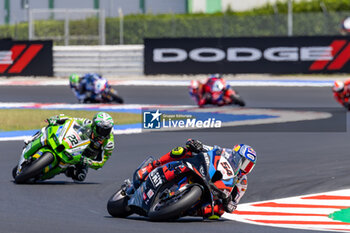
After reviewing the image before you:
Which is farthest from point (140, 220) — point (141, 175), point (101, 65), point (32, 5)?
point (32, 5)

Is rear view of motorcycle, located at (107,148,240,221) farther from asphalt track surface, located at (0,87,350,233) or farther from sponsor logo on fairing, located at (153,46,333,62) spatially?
sponsor logo on fairing, located at (153,46,333,62)

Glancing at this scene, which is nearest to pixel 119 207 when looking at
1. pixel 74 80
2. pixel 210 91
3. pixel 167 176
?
pixel 167 176

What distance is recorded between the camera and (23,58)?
3794 cm

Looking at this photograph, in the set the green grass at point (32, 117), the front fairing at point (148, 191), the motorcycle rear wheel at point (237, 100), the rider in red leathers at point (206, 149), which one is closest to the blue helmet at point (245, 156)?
the rider in red leathers at point (206, 149)

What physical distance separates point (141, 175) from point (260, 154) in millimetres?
7201

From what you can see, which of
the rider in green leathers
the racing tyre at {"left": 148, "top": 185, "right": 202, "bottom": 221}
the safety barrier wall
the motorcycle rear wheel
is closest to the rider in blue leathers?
the motorcycle rear wheel

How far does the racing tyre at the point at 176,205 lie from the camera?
9273mm

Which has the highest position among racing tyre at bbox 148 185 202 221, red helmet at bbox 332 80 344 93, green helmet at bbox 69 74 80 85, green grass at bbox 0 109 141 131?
racing tyre at bbox 148 185 202 221

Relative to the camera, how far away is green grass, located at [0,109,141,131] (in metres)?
22.2

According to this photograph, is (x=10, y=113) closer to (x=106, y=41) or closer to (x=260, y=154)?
(x=260, y=154)

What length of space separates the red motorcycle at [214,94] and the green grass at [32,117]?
270 cm

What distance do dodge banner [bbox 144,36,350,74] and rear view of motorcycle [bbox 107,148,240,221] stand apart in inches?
1069

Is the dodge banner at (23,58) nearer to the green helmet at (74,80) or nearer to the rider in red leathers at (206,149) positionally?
the green helmet at (74,80)

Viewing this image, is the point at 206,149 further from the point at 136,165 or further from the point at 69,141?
the point at 136,165
